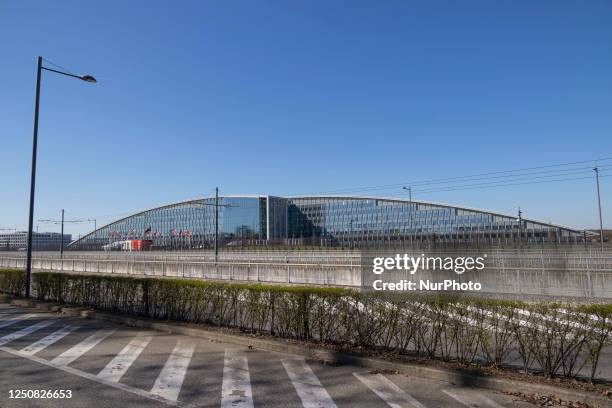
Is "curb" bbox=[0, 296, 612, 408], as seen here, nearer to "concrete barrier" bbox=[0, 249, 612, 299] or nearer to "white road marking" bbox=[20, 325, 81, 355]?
"white road marking" bbox=[20, 325, 81, 355]

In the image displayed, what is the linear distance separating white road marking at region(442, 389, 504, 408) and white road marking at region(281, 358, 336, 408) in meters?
1.68

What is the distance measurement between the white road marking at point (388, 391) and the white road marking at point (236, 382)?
171 centimetres

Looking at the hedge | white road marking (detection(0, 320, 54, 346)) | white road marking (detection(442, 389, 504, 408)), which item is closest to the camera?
white road marking (detection(442, 389, 504, 408))

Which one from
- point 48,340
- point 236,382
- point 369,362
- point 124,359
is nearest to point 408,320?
point 369,362

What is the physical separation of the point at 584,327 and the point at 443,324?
196 centimetres

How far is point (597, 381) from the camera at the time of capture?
6.05 metres

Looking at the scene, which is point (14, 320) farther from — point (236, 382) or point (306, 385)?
point (306, 385)

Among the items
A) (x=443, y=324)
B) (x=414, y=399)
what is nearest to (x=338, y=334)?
(x=443, y=324)

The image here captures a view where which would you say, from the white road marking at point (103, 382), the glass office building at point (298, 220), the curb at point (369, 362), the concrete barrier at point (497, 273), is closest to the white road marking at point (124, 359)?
the white road marking at point (103, 382)

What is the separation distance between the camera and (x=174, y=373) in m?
6.71

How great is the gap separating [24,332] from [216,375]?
6323mm

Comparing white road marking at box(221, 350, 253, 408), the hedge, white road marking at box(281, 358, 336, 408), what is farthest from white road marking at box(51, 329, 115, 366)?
white road marking at box(281, 358, 336, 408)

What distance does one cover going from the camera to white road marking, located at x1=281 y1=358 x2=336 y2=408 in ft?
17.9

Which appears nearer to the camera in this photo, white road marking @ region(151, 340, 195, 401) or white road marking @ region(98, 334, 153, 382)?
white road marking @ region(151, 340, 195, 401)
